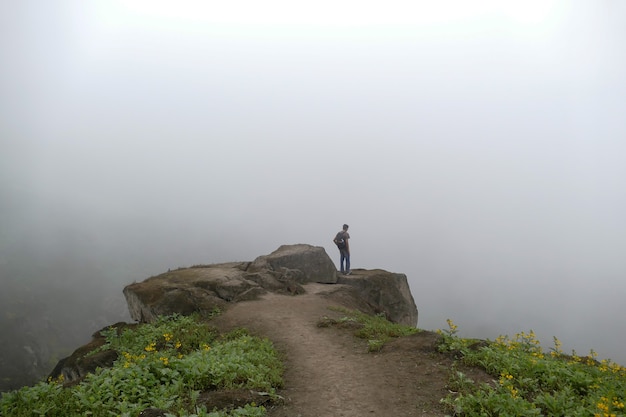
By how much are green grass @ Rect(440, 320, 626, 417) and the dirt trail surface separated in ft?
1.84

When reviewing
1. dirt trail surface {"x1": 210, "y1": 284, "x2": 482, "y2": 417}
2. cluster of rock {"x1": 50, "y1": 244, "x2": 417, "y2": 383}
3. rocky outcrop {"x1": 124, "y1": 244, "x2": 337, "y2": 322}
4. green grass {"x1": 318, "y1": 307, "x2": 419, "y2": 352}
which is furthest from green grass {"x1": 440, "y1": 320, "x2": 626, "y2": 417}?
rocky outcrop {"x1": 124, "y1": 244, "x2": 337, "y2": 322}

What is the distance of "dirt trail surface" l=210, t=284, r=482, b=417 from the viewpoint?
840 cm

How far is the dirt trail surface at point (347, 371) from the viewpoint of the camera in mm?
8398

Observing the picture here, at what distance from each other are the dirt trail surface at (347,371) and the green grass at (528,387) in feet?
1.84

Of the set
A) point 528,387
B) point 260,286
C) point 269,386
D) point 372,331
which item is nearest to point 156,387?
point 269,386

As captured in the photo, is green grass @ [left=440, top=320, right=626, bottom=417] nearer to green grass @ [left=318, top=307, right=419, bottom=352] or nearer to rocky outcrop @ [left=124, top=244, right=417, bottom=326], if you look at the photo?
green grass @ [left=318, top=307, right=419, bottom=352]

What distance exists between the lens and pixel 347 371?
10672 mm

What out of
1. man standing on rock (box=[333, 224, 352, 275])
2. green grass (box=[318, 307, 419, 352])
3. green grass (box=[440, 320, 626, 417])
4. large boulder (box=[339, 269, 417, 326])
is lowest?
large boulder (box=[339, 269, 417, 326])

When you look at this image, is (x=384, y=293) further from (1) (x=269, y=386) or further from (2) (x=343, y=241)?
(1) (x=269, y=386)

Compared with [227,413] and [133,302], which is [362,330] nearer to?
[227,413]

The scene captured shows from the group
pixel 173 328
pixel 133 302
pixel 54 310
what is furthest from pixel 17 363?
pixel 173 328

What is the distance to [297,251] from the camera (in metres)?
29.4

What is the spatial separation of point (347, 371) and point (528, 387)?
15.1 feet

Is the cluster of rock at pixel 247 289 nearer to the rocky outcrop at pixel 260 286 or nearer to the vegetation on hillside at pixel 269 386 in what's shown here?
the rocky outcrop at pixel 260 286
